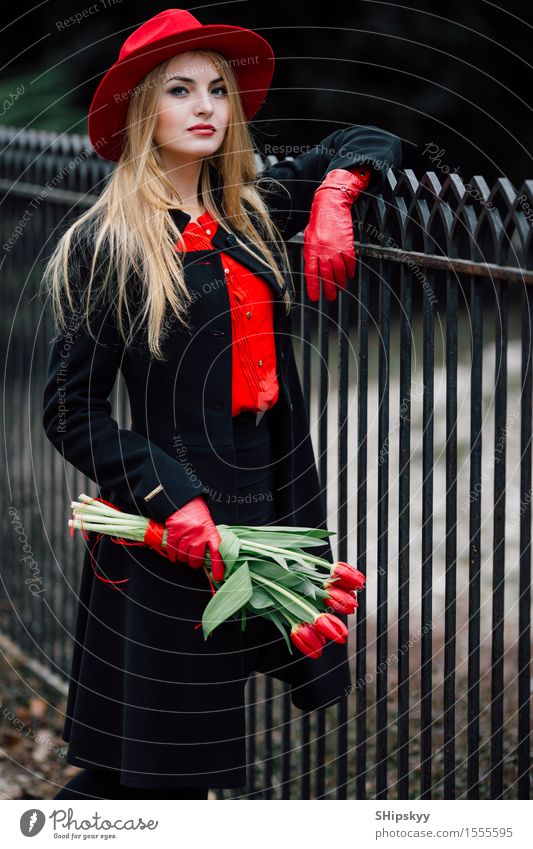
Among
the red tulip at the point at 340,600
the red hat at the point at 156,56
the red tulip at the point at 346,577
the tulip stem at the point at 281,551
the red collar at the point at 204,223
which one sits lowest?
the red tulip at the point at 340,600

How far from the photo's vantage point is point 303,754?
351cm

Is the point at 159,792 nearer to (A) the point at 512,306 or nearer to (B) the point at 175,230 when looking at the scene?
(B) the point at 175,230

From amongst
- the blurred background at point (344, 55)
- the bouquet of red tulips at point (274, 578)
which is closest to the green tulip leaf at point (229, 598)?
the bouquet of red tulips at point (274, 578)

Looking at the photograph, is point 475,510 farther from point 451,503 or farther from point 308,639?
point 308,639

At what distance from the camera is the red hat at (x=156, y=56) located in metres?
2.72

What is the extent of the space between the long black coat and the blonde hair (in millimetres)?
47

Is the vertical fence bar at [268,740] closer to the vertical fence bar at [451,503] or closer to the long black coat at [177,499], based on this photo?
the long black coat at [177,499]

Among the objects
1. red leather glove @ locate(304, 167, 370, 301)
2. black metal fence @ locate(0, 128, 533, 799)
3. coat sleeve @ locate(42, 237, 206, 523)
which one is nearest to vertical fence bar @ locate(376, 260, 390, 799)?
black metal fence @ locate(0, 128, 533, 799)

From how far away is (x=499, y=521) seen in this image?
2.55 metres

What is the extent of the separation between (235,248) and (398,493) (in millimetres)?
1269

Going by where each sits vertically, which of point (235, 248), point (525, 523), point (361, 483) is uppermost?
point (235, 248)

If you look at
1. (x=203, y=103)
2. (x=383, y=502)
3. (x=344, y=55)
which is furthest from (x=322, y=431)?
(x=344, y=55)

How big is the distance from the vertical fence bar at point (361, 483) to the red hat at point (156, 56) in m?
0.57

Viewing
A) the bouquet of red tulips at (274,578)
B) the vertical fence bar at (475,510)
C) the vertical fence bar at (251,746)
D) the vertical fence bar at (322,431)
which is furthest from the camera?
the vertical fence bar at (251,746)
